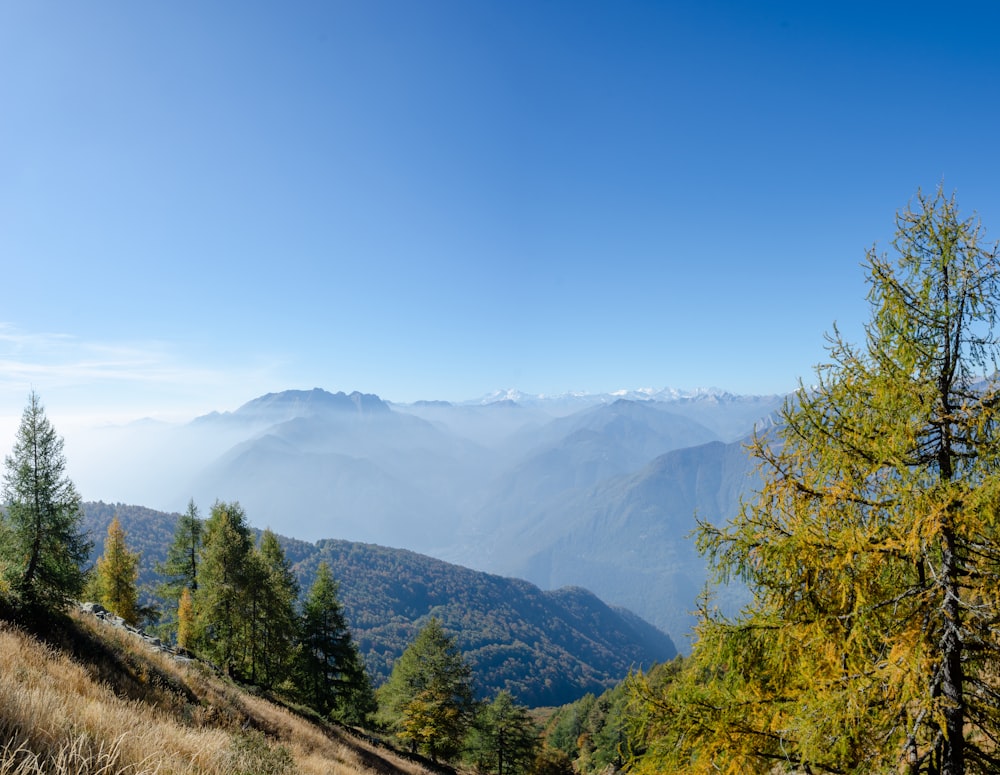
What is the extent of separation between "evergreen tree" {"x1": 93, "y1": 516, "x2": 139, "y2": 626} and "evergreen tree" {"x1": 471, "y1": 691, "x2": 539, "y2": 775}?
2612 centimetres

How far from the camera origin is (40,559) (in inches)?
550

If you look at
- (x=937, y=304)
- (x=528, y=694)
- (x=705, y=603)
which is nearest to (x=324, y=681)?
(x=705, y=603)

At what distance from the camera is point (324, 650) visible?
27.0 meters

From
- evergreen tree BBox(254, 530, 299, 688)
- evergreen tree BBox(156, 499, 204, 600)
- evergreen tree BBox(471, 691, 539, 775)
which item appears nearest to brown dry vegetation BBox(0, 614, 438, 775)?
evergreen tree BBox(254, 530, 299, 688)

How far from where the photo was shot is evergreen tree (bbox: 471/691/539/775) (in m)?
35.5

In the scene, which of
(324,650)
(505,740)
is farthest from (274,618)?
(505,740)

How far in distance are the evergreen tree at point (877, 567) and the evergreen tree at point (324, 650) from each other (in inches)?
1011

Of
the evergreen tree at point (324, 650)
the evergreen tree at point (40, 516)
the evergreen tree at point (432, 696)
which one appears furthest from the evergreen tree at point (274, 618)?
the evergreen tree at point (40, 516)

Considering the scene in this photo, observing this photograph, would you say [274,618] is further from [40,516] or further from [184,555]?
[40,516]

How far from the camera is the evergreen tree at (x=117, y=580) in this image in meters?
28.8

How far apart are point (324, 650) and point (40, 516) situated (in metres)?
17.5

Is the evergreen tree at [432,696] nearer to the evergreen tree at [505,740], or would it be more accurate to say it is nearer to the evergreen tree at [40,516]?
the evergreen tree at [505,740]

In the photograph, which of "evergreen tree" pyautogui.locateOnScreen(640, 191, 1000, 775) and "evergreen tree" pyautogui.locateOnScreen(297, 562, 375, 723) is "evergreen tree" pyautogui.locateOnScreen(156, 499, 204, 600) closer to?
"evergreen tree" pyautogui.locateOnScreen(297, 562, 375, 723)

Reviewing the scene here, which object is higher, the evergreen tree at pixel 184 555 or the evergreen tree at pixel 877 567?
the evergreen tree at pixel 877 567
